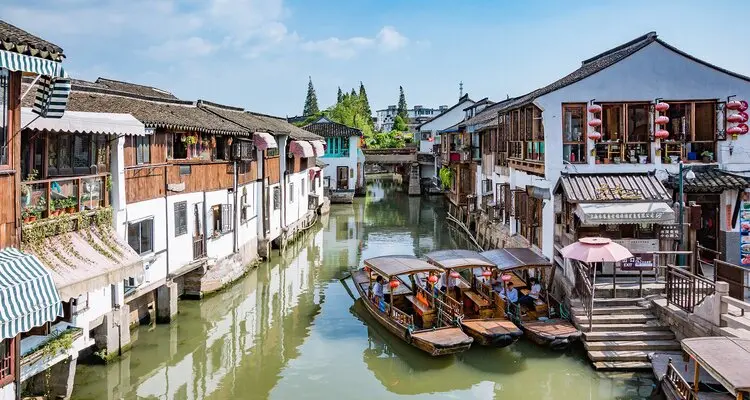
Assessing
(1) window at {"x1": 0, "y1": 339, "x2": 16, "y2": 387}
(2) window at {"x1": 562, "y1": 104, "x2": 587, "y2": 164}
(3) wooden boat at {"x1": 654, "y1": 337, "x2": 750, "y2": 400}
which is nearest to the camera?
(3) wooden boat at {"x1": 654, "y1": 337, "x2": 750, "y2": 400}

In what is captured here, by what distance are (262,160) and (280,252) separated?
192 inches

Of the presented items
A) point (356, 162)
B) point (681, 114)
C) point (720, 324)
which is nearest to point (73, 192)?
point (720, 324)

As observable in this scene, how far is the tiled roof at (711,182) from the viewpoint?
55.8 feet

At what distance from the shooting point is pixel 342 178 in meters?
56.5

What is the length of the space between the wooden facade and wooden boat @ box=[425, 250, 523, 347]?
10.5 m

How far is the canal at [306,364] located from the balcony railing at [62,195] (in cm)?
398

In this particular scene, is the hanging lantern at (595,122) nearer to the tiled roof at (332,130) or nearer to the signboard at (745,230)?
the signboard at (745,230)

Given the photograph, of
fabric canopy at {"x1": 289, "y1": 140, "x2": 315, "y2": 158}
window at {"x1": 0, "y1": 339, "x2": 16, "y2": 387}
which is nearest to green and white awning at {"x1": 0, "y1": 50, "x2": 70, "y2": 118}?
window at {"x1": 0, "y1": 339, "x2": 16, "y2": 387}

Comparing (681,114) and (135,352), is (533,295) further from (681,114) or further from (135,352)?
(135,352)

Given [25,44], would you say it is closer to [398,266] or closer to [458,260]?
[398,266]

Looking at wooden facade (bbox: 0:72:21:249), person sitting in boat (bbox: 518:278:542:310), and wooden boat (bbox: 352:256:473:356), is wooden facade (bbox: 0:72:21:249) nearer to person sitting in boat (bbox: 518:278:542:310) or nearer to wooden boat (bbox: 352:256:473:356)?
wooden boat (bbox: 352:256:473:356)

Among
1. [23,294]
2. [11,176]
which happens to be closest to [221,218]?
[11,176]

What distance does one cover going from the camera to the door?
56256 mm

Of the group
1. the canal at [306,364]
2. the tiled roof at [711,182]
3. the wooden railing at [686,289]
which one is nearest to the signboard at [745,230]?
the tiled roof at [711,182]
